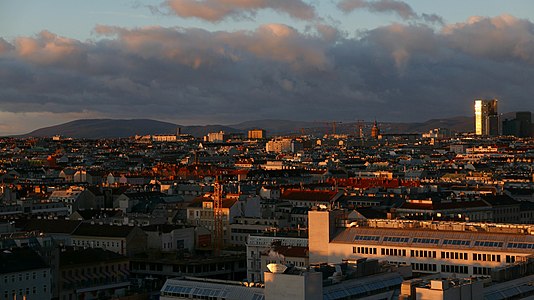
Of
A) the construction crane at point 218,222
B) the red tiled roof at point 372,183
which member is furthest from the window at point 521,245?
the red tiled roof at point 372,183

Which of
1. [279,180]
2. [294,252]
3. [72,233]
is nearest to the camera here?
[294,252]

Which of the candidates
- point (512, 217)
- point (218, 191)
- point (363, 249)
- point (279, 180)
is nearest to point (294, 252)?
point (363, 249)

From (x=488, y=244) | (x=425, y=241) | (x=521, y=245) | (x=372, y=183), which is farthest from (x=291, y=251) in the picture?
(x=372, y=183)

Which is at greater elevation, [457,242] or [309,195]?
[309,195]

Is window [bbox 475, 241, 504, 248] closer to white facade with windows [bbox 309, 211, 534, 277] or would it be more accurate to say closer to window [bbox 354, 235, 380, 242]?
white facade with windows [bbox 309, 211, 534, 277]

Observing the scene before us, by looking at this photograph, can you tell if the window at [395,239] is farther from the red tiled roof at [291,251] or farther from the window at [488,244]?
the red tiled roof at [291,251]

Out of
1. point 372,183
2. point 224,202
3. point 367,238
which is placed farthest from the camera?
point 372,183

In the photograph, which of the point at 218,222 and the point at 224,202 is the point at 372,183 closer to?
the point at 224,202

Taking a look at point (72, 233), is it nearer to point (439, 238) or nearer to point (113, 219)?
point (113, 219)

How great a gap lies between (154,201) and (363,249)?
5822 centimetres

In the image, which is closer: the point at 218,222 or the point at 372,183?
the point at 218,222

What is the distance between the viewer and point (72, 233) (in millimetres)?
86750

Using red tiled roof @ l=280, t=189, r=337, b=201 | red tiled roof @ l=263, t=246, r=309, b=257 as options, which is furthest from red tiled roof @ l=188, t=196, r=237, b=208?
red tiled roof @ l=263, t=246, r=309, b=257

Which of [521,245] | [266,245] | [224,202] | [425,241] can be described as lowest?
[266,245]
